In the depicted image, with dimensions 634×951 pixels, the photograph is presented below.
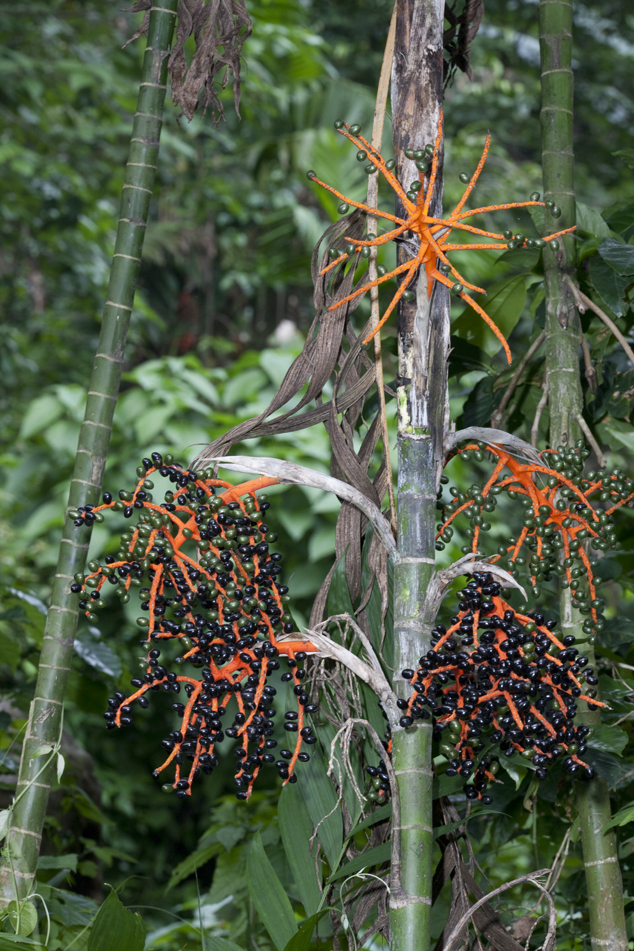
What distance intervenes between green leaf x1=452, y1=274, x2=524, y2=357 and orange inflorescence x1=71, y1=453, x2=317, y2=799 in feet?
1.58

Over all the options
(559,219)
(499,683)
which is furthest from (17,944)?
(559,219)

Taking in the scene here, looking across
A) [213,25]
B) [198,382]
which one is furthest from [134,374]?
[213,25]

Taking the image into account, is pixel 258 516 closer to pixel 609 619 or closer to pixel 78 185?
pixel 609 619

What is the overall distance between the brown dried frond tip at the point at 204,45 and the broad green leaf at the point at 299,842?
2.36 feet

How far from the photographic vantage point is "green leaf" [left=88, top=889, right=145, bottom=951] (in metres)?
0.69

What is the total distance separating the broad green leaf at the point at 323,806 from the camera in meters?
0.83

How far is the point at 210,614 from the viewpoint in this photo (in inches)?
28.8

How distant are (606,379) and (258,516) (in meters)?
0.55

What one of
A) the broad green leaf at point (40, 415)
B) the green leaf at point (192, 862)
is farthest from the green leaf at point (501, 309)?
the broad green leaf at point (40, 415)

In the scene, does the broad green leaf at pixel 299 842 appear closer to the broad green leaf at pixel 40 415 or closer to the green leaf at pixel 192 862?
the green leaf at pixel 192 862

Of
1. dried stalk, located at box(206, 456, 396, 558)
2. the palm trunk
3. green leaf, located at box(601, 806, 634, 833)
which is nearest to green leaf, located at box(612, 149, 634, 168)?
the palm trunk

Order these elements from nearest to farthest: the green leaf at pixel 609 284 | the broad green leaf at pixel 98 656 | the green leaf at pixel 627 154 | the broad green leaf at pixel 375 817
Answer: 1. the broad green leaf at pixel 375 817
2. the green leaf at pixel 609 284
3. the green leaf at pixel 627 154
4. the broad green leaf at pixel 98 656

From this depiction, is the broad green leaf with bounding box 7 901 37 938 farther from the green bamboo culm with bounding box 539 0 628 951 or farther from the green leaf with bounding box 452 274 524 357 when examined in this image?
the green leaf with bounding box 452 274 524 357

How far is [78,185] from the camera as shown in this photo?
327 cm
